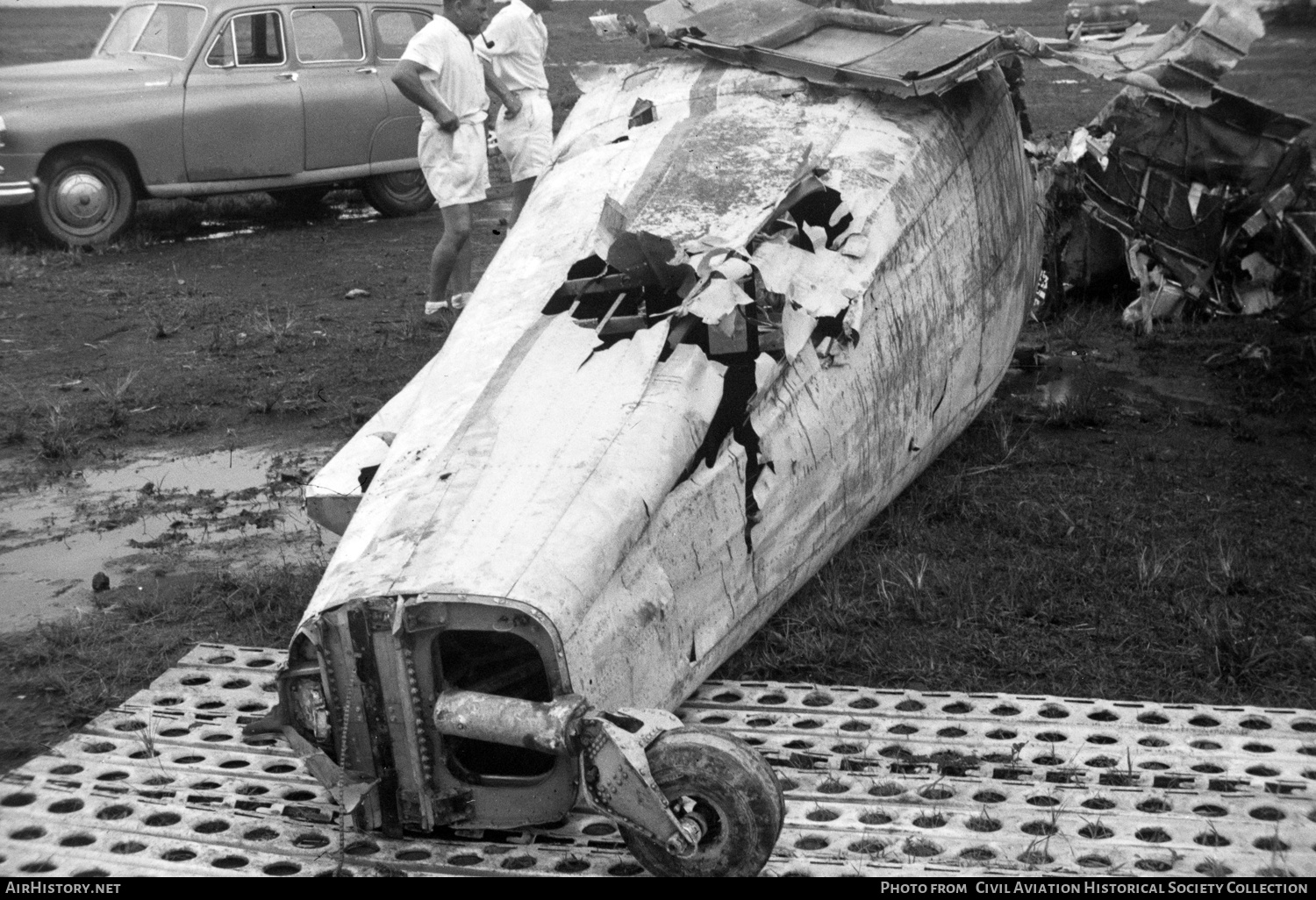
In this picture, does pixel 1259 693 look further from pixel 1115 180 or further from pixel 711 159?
pixel 1115 180

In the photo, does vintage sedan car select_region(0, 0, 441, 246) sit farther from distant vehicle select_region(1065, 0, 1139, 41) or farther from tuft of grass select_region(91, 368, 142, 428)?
distant vehicle select_region(1065, 0, 1139, 41)

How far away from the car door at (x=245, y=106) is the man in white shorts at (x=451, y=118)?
12.3 ft

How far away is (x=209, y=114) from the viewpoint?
11133 millimetres

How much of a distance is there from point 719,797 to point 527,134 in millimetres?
6654

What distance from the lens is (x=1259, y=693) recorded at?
157 inches

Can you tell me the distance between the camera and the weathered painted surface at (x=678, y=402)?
10.6 ft

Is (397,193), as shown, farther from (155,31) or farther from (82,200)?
(82,200)

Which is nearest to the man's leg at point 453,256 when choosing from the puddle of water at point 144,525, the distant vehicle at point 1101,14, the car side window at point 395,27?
the puddle of water at point 144,525

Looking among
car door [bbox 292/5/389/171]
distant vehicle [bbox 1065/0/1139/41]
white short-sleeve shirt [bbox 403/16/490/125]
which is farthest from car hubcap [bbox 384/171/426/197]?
distant vehicle [bbox 1065/0/1139/41]

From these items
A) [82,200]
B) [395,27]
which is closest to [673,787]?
[82,200]

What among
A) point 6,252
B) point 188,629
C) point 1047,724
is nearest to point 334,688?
point 188,629

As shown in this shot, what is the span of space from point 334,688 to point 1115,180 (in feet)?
19.4

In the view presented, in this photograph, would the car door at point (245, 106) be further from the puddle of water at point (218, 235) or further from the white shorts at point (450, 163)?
the white shorts at point (450, 163)

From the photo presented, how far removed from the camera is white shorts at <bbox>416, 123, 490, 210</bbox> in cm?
805
